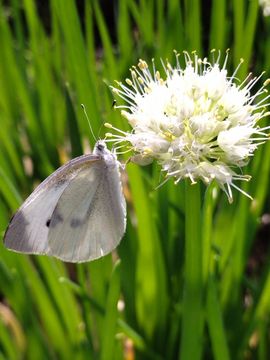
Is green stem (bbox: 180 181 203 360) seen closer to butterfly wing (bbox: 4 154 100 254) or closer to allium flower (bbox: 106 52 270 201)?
allium flower (bbox: 106 52 270 201)

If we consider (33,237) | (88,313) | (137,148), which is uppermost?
(137,148)

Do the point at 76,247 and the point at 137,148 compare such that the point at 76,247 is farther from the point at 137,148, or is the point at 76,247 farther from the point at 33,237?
the point at 137,148

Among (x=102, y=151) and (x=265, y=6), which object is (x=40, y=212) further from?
(x=265, y=6)

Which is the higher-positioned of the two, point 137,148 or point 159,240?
point 137,148

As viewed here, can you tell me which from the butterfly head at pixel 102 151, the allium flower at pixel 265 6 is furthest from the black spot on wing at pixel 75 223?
the allium flower at pixel 265 6

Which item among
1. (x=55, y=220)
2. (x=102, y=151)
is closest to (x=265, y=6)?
(x=102, y=151)

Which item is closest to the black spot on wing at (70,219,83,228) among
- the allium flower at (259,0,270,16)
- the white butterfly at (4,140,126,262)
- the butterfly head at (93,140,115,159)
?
→ the white butterfly at (4,140,126,262)

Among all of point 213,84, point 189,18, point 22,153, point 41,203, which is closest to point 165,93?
point 213,84
